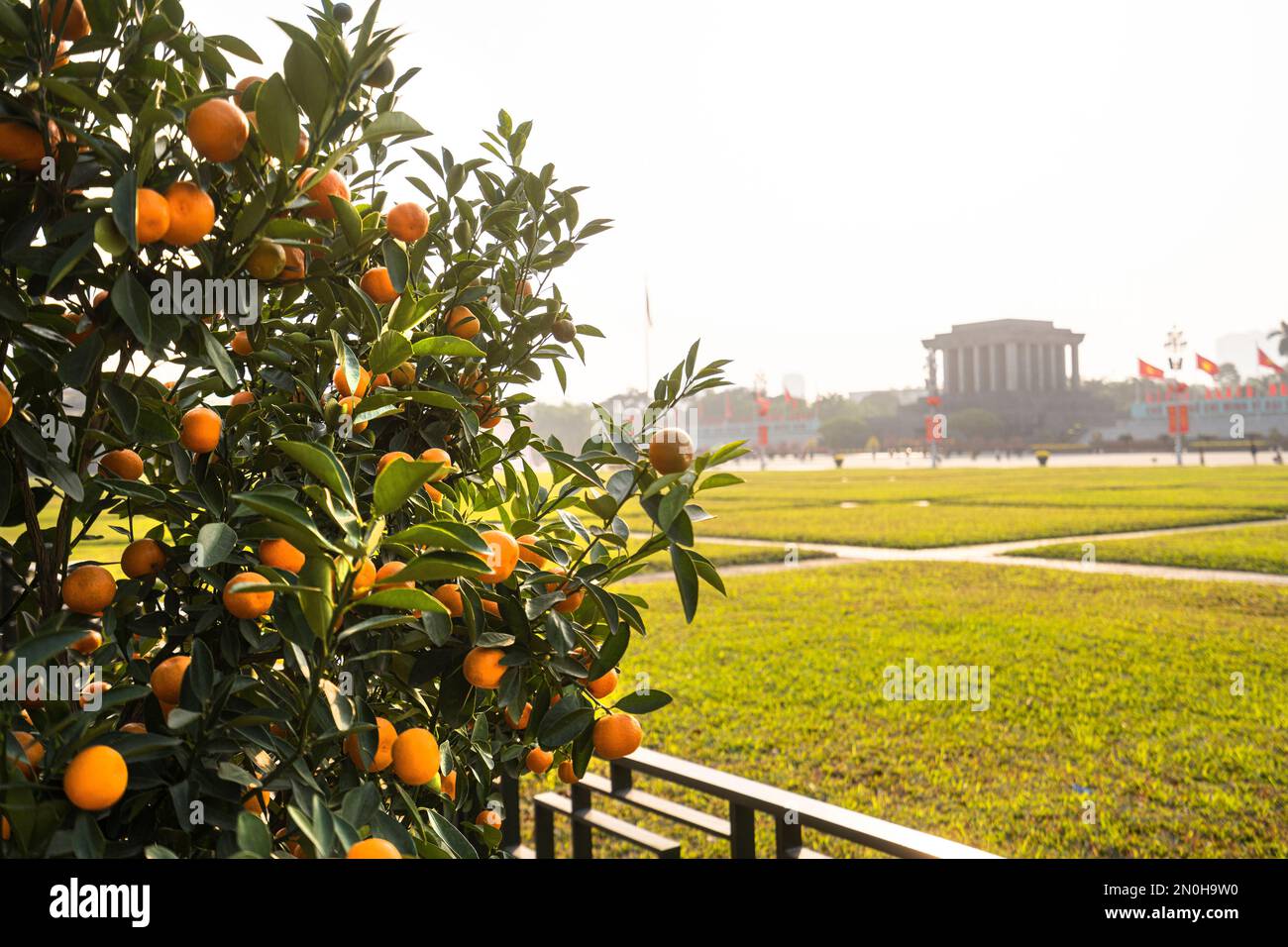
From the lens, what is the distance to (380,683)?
96 cm

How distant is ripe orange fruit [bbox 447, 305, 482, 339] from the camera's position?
113 cm

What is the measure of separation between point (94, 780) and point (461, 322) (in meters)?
0.69

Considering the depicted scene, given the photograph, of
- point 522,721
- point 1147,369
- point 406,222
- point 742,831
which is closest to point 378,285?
point 406,222

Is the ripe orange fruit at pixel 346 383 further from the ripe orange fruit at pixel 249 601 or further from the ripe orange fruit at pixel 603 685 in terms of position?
the ripe orange fruit at pixel 603 685

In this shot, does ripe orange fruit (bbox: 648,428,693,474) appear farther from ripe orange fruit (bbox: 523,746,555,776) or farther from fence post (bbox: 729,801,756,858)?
fence post (bbox: 729,801,756,858)

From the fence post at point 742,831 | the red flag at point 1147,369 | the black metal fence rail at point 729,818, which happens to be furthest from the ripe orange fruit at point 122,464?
the red flag at point 1147,369

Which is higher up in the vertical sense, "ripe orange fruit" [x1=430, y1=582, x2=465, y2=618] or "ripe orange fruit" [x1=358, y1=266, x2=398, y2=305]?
"ripe orange fruit" [x1=358, y1=266, x2=398, y2=305]

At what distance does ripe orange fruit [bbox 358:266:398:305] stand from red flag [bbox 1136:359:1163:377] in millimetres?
31048

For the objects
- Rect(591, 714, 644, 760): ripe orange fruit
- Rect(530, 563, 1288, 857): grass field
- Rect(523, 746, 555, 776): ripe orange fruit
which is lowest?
Rect(530, 563, 1288, 857): grass field

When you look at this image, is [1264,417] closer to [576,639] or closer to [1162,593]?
[1162,593]

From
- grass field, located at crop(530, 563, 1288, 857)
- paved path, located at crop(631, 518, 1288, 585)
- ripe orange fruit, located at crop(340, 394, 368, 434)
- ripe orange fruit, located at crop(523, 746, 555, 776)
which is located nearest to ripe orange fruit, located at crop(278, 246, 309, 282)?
ripe orange fruit, located at crop(340, 394, 368, 434)

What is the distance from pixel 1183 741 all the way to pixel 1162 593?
3360mm

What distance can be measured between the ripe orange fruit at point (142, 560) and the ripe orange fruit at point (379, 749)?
261 mm

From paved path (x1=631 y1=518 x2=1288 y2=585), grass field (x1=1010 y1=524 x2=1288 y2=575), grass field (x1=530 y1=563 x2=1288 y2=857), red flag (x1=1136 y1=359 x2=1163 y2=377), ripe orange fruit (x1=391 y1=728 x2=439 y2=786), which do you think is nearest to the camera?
ripe orange fruit (x1=391 y1=728 x2=439 y2=786)
